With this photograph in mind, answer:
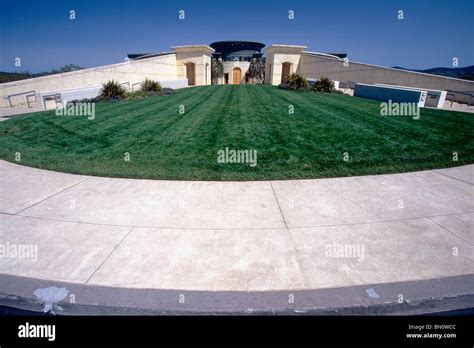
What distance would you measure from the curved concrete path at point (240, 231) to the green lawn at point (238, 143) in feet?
1.93

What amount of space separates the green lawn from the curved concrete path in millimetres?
590

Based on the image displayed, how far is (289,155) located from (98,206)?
4.58 m

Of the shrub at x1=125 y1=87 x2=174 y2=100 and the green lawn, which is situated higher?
the shrub at x1=125 y1=87 x2=174 y2=100

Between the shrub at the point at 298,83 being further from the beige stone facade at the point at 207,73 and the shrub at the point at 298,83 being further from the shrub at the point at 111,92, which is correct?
the shrub at the point at 111,92

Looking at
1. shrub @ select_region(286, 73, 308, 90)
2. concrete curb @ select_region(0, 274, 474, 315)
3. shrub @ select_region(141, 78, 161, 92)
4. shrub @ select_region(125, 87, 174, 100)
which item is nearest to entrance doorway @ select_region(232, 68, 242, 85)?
shrub @ select_region(286, 73, 308, 90)

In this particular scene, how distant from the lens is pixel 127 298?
268cm

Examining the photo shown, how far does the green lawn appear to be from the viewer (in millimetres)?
6070

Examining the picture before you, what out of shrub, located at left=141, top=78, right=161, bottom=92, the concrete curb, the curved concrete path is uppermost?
shrub, located at left=141, top=78, right=161, bottom=92

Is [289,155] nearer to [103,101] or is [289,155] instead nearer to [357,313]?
[357,313]

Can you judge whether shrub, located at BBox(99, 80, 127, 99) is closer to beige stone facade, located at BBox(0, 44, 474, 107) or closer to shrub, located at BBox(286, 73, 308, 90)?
beige stone facade, located at BBox(0, 44, 474, 107)

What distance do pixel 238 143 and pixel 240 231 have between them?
449cm

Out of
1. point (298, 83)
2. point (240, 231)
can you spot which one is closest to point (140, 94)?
point (298, 83)

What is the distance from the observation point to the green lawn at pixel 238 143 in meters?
6.07
